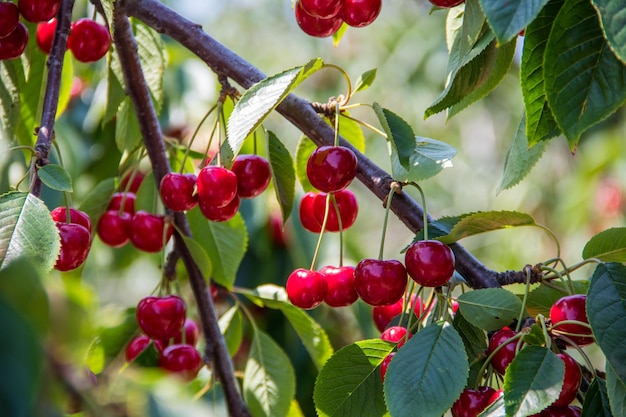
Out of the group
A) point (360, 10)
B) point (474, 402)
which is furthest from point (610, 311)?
point (360, 10)

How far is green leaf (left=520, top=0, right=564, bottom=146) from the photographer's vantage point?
3.04 ft

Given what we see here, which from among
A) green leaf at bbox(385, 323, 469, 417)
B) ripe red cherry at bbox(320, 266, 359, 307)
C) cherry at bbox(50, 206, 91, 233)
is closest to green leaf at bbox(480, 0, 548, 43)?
green leaf at bbox(385, 323, 469, 417)

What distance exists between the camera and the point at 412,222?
1139mm

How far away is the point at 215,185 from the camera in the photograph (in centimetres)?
120

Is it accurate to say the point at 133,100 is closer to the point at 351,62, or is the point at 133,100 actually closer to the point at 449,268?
the point at 449,268

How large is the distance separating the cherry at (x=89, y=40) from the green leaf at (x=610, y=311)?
95 centimetres

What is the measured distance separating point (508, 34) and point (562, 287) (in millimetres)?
455

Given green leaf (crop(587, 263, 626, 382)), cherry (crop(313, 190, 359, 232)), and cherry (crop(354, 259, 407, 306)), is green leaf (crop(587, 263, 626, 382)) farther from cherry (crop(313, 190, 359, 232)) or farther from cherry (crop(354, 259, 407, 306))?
cherry (crop(313, 190, 359, 232))

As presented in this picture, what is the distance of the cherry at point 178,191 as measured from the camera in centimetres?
125

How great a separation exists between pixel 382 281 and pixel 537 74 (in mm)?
358

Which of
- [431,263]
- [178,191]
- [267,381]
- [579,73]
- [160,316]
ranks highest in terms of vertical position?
[579,73]

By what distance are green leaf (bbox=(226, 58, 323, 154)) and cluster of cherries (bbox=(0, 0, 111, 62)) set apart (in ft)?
1.40

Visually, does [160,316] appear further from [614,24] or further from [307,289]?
[614,24]

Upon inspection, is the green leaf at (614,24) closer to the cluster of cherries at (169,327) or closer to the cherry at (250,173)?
the cherry at (250,173)
